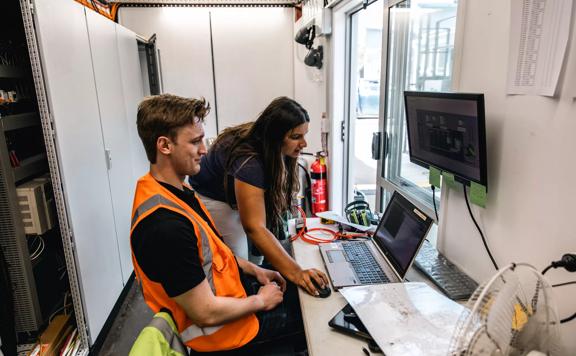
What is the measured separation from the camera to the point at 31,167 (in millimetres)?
1811

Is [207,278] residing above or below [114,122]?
below

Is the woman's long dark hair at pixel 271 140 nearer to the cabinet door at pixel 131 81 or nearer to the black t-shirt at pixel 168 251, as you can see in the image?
the black t-shirt at pixel 168 251

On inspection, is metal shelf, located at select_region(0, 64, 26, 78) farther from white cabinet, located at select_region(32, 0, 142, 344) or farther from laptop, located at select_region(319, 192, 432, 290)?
laptop, located at select_region(319, 192, 432, 290)

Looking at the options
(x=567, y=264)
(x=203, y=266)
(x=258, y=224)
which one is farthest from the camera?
(x=258, y=224)

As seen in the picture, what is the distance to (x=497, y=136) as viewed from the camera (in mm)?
1116

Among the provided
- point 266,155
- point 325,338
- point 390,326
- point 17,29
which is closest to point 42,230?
point 17,29

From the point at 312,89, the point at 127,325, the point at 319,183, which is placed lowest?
the point at 127,325

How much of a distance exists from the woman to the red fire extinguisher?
1.37 meters

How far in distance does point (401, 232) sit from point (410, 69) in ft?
3.37

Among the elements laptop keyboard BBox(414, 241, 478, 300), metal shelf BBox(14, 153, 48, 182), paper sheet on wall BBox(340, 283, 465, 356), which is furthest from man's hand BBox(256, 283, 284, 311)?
metal shelf BBox(14, 153, 48, 182)

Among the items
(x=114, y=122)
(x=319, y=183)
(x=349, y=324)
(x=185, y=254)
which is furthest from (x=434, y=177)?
(x=114, y=122)

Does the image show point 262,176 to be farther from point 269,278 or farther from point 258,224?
point 269,278

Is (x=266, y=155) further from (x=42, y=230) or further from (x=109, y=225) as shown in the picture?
(x=109, y=225)

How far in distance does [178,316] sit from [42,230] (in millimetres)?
1066
